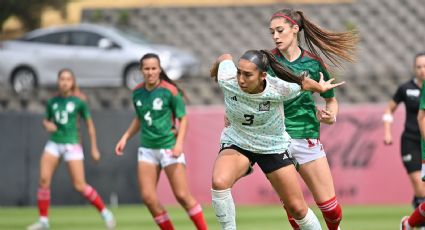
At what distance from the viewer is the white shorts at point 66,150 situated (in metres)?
16.5

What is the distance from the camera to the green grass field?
651 inches

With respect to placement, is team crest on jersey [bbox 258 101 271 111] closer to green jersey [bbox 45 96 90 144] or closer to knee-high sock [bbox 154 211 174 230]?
knee-high sock [bbox 154 211 174 230]

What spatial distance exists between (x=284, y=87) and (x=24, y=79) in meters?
19.2

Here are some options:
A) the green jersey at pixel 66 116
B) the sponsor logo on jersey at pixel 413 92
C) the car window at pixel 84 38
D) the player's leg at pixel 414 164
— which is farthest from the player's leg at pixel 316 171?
the car window at pixel 84 38

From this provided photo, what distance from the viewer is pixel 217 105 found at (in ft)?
85.8

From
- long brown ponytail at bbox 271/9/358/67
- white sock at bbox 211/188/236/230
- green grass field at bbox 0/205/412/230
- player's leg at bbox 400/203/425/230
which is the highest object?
long brown ponytail at bbox 271/9/358/67

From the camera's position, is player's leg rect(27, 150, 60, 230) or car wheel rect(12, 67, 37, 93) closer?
player's leg rect(27, 150, 60, 230)

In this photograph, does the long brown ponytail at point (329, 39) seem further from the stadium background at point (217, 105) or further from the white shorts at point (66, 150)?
the stadium background at point (217, 105)

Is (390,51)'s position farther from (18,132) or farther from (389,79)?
(18,132)

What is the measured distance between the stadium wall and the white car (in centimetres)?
482

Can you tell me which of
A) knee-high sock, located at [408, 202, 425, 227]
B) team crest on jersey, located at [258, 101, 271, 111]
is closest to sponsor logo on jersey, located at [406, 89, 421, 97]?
knee-high sock, located at [408, 202, 425, 227]

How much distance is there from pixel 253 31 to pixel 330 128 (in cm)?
1115

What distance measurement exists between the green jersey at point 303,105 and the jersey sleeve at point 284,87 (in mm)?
575

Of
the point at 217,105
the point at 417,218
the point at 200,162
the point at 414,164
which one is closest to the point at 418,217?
the point at 417,218
